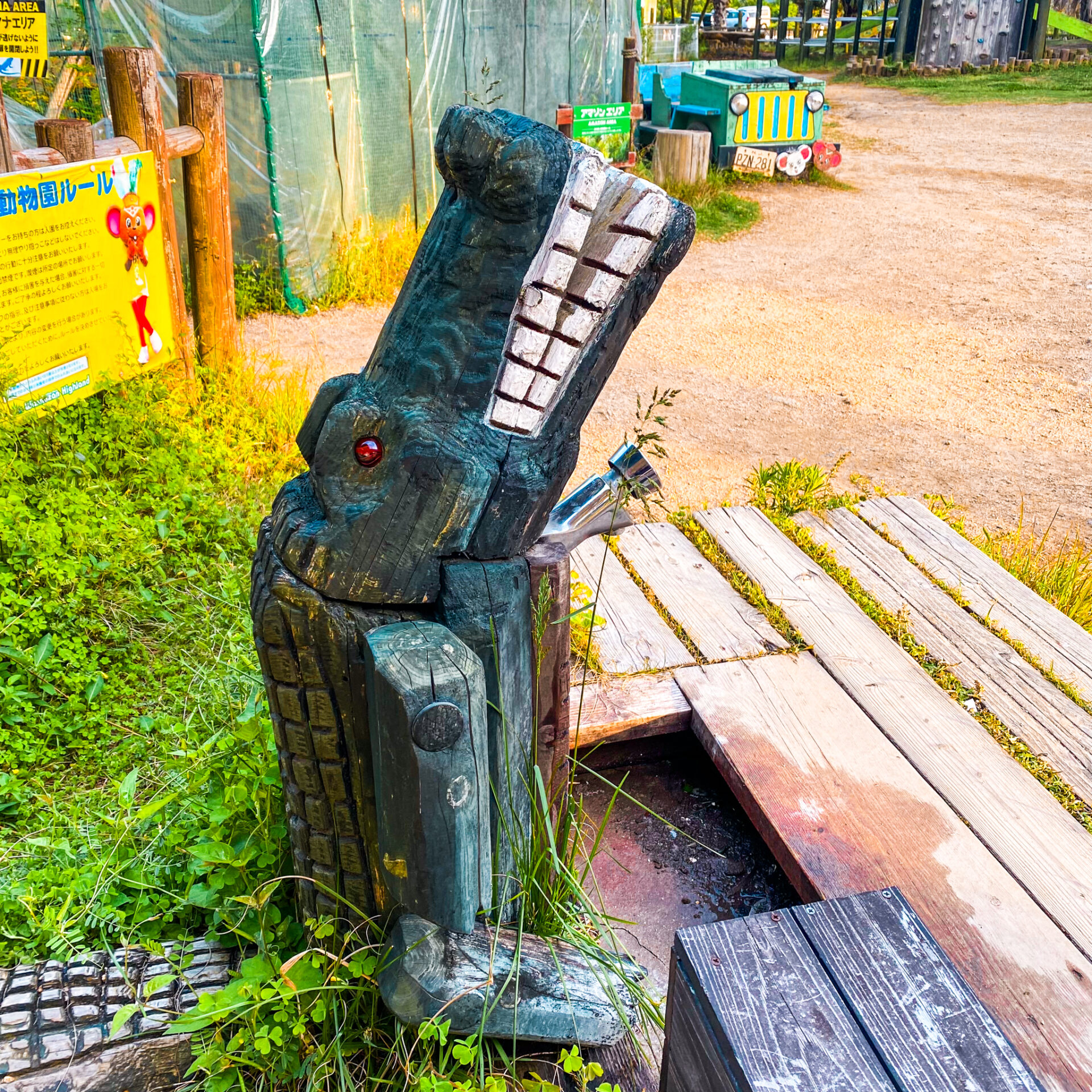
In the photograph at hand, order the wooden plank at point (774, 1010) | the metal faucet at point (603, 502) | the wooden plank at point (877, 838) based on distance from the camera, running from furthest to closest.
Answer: the wooden plank at point (877, 838), the metal faucet at point (603, 502), the wooden plank at point (774, 1010)

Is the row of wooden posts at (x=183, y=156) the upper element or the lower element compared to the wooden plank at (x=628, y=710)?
upper

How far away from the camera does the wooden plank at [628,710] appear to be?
244 cm

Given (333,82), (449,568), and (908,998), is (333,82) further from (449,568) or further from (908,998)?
(908,998)

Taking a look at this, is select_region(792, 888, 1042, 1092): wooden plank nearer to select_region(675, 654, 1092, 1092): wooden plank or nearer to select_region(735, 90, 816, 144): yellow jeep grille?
select_region(675, 654, 1092, 1092): wooden plank

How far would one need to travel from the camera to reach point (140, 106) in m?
3.77

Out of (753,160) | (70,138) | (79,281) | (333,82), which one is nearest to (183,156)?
(70,138)

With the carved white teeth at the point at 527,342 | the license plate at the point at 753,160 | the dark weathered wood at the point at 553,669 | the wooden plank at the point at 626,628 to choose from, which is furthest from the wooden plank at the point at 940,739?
the license plate at the point at 753,160

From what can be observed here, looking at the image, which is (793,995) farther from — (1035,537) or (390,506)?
(1035,537)

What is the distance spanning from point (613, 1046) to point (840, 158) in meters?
10.9

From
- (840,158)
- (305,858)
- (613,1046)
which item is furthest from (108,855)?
(840,158)

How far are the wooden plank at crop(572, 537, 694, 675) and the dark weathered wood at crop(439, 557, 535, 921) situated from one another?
39.5 inches

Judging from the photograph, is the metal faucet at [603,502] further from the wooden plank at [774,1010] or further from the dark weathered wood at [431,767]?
the wooden plank at [774,1010]

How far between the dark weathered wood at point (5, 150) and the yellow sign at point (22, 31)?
1512 mm

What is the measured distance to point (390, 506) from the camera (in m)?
1.35
